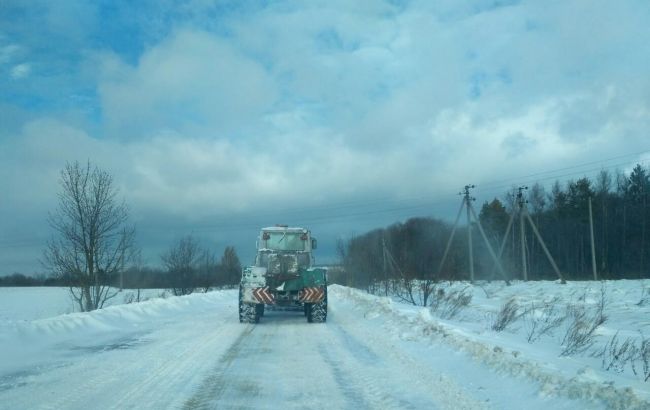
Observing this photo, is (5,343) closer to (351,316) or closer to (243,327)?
(243,327)

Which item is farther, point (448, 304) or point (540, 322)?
point (448, 304)

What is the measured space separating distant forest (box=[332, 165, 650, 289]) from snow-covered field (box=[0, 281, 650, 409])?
2859cm

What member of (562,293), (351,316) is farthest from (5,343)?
(562,293)

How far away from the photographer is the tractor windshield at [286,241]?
2034 centimetres

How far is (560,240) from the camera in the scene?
6331 centimetres

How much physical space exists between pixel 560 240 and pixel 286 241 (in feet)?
168

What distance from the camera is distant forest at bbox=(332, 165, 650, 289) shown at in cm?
5209

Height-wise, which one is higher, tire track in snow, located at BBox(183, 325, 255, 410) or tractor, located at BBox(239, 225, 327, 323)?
tractor, located at BBox(239, 225, 327, 323)

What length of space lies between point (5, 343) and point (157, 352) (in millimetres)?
3312

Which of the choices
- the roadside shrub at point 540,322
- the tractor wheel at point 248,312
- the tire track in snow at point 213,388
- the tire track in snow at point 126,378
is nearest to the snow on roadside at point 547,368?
the roadside shrub at point 540,322

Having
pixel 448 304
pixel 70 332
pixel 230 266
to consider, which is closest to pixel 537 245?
pixel 230 266

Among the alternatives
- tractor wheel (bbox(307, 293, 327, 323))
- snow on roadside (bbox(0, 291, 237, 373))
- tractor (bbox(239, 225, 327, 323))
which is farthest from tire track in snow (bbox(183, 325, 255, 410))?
tractor wheel (bbox(307, 293, 327, 323))

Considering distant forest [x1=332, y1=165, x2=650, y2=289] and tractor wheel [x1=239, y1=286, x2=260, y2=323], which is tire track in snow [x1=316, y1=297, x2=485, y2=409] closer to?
tractor wheel [x1=239, y1=286, x2=260, y2=323]

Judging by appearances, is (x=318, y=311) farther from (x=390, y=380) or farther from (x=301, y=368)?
(x=390, y=380)
